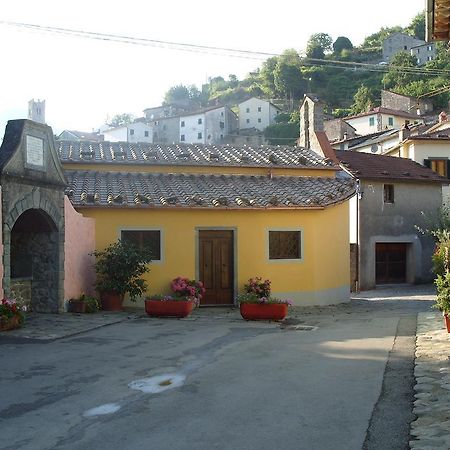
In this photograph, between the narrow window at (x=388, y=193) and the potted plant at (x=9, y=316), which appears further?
the narrow window at (x=388, y=193)

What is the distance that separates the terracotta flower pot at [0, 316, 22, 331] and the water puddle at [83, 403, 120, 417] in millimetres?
5311

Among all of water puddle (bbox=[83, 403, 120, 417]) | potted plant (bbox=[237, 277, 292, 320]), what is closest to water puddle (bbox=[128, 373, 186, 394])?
water puddle (bbox=[83, 403, 120, 417])

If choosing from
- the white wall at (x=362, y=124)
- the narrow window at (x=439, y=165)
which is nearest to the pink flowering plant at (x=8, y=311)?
the narrow window at (x=439, y=165)

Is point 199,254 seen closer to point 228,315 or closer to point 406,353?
point 228,315

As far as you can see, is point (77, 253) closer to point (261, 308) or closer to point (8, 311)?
point (8, 311)

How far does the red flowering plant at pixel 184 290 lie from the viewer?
14368mm

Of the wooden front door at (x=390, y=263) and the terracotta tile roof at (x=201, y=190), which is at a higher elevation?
the terracotta tile roof at (x=201, y=190)

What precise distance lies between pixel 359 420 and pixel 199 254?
11.4 metres

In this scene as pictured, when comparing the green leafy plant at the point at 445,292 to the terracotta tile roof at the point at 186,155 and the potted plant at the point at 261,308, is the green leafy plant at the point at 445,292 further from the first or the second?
the terracotta tile roof at the point at 186,155

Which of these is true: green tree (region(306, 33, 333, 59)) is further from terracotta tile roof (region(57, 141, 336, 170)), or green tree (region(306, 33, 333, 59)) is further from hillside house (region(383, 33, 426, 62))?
terracotta tile roof (region(57, 141, 336, 170))

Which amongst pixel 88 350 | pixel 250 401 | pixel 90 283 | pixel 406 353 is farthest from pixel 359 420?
pixel 90 283

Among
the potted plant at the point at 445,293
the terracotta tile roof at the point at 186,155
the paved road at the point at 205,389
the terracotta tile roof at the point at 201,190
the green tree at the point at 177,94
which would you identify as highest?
the green tree at the point at 177,94

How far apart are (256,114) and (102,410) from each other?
265 ft

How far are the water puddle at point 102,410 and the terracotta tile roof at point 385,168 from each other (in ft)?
67.2
